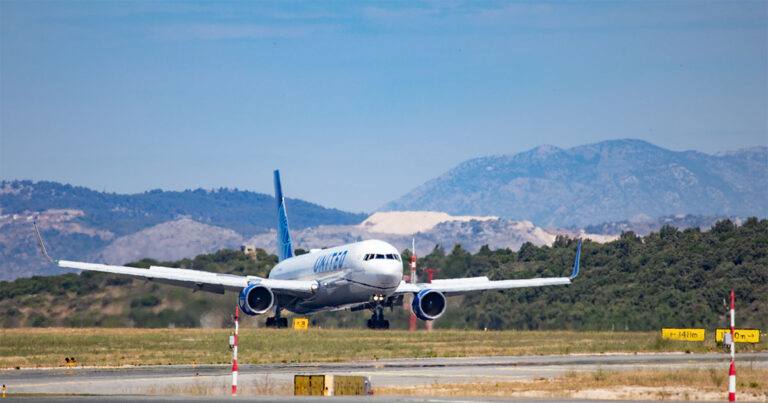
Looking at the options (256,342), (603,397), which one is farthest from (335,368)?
(256,342)

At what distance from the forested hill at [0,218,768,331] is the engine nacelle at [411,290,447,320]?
75.5 feet

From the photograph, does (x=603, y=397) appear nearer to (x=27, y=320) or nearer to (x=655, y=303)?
(x=655, y=303)

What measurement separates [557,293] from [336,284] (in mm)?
52125

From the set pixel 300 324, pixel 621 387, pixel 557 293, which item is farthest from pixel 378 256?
pixel 557 293

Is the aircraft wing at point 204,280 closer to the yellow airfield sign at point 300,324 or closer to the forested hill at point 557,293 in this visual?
the yellow airfield sign at point 300,324

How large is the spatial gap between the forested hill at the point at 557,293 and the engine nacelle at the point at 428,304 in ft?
75.5

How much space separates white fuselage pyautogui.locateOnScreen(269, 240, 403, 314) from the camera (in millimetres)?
55406

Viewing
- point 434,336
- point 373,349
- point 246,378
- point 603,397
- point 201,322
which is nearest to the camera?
point 603,397

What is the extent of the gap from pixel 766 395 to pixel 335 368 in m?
16.1

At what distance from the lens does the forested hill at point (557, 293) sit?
82938 mm

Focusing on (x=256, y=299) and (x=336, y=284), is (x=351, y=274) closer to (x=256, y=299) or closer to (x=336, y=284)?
(x=336, y=284)

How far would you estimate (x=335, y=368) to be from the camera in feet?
132

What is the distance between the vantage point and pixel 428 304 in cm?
6066

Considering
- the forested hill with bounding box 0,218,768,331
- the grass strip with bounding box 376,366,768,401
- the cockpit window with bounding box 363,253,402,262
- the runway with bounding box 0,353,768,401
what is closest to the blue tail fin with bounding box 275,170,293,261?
the forested hill with bounding box 0,218,768,331
